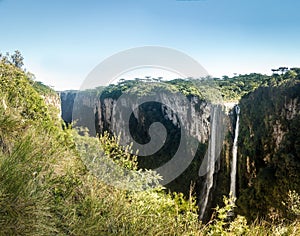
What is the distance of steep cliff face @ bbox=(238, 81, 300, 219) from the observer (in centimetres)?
1366

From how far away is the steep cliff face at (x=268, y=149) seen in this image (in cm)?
1366

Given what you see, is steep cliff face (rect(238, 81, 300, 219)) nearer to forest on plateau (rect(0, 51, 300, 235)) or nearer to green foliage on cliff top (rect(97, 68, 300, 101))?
green foliage on cliff top (rect(97, 68, 300, 101))

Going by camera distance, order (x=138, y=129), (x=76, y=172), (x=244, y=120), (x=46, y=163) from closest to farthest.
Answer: (x=46, y=163), (x=76, y=172), (x=244, y=120), (x=138, y=129)

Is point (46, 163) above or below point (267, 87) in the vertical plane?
below

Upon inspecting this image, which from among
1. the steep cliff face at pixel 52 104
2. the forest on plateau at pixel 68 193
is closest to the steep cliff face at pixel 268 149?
the steep cliff face at pixel 52 104

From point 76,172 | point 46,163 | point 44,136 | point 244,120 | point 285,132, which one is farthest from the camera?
point 244,120

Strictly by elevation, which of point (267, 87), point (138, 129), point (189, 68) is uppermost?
point (267, 87)

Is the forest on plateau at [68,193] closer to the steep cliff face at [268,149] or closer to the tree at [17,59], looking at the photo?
the tree at [17,59]

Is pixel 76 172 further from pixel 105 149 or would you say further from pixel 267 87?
pixel 267 87

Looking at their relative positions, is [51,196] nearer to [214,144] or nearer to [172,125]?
[214,144]

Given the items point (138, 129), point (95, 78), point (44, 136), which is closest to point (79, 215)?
point (44, 136)

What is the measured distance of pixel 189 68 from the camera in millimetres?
6004

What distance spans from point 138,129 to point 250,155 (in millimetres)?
13252

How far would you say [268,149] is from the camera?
53.0ft
